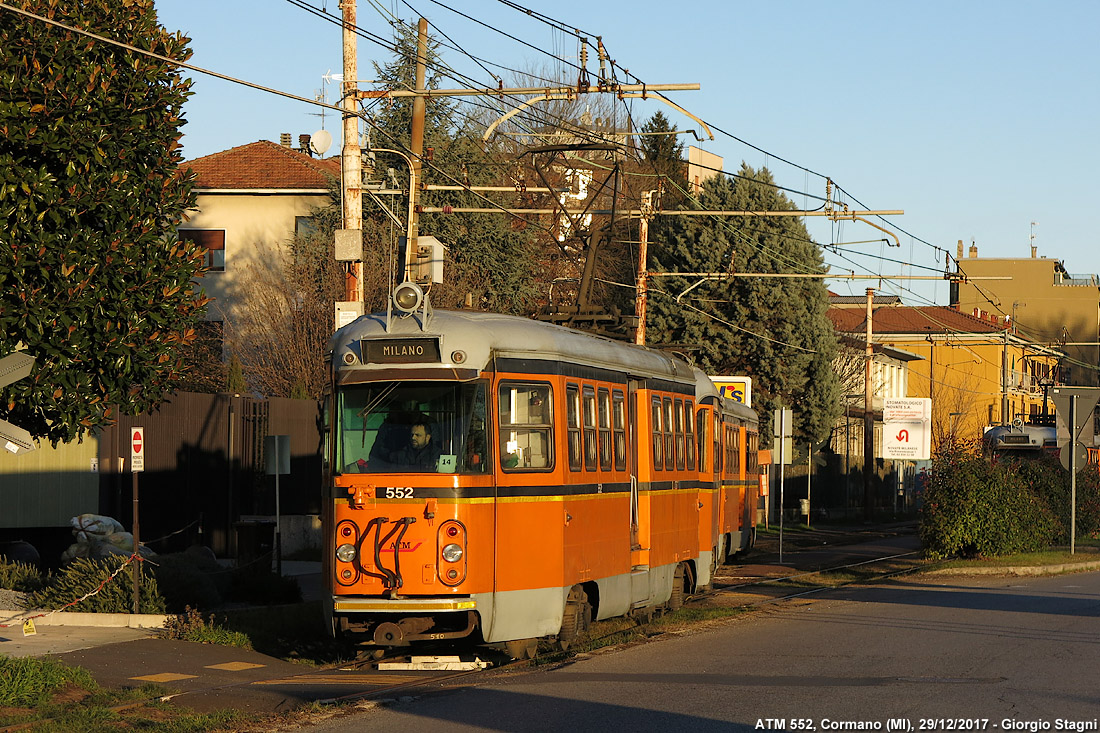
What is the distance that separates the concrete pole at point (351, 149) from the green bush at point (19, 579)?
5.87 metres

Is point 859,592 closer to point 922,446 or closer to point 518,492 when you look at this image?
point 518,492

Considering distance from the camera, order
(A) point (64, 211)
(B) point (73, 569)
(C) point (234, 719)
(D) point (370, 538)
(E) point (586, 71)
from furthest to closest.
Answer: (E) point (586, 71) < (B) point (73, 569) < (A) point (64, 211) < (D) point (370, 538) < (C) point (234, 719)

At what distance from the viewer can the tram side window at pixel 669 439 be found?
17.7 m

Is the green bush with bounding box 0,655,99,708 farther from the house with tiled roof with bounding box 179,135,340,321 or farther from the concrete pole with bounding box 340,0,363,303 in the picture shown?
Result: the house with tiled roof with bounding box 179,135,340,321

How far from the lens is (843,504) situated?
5972 cm

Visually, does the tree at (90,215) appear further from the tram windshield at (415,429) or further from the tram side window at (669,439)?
the tram side window at (669,439)

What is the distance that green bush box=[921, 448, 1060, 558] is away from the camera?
1051 inches

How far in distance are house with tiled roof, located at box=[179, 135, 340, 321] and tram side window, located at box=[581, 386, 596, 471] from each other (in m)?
30.8

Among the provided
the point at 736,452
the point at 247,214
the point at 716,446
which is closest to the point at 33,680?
the point at 716,446

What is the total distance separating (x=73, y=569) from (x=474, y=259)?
84.2 ft

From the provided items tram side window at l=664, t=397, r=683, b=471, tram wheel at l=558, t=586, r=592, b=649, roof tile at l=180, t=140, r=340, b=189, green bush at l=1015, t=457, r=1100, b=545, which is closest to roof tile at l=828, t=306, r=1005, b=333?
roof tile at l=180, t=140, r=340, b=189

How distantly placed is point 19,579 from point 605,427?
928 cm

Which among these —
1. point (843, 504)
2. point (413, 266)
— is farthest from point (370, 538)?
point (843, 504)

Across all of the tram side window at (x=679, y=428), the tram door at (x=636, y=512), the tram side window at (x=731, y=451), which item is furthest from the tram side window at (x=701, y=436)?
the tram side window at (x=731, y=451)
